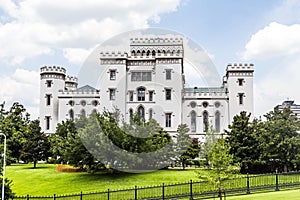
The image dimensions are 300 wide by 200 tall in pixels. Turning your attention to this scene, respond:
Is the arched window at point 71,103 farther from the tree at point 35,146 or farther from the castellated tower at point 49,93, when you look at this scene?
Answer: the tree at point 35,146

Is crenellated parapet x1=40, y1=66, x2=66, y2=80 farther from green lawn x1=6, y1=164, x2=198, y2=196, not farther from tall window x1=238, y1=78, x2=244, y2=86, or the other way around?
tall window x1=238, y1=78, x2=244, y2=86

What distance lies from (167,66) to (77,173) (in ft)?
68.6

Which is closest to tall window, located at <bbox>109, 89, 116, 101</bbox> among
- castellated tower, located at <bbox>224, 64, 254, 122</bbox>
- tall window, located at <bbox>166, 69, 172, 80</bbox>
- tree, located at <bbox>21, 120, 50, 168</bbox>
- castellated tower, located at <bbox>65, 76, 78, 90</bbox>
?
tall window, located at <bbox>166, 69, 172, 80</bbox>

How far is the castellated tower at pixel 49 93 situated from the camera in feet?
180

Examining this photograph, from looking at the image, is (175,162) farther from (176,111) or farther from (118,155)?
(176,111)

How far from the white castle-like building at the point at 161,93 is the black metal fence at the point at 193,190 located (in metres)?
25.1

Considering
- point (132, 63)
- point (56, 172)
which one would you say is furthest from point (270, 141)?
point (132, 63)

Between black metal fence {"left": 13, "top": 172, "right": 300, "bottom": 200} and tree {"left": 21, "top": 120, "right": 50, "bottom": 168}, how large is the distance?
723 inches

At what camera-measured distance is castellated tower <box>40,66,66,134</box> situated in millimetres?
54875

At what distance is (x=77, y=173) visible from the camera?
109 feet

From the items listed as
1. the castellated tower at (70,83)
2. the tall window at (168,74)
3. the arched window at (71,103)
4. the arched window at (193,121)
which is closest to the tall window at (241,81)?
the arched window at (193,121)

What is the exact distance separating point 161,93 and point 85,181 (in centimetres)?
2228

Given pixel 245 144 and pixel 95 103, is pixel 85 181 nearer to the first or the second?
pixel 245 144

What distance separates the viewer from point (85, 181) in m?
29.6
